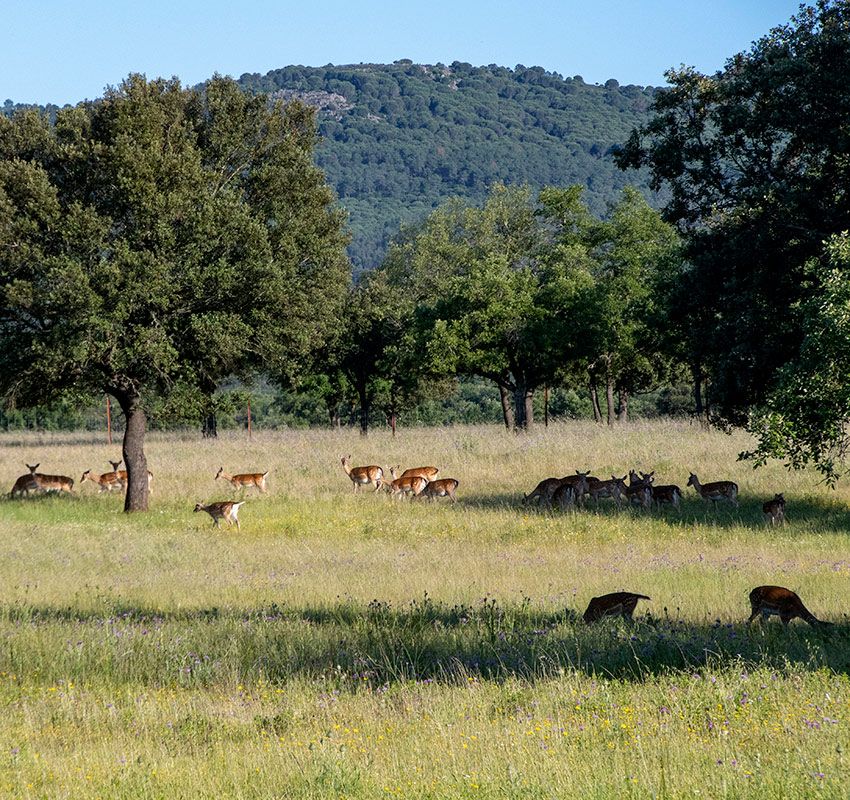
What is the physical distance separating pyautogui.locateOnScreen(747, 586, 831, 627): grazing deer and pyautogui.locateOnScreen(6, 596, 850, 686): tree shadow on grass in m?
0.13

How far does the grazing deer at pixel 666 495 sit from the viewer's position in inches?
904

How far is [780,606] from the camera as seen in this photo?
1052cm

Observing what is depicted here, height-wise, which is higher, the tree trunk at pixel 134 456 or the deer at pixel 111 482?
the tree trunk at pixel 134 456

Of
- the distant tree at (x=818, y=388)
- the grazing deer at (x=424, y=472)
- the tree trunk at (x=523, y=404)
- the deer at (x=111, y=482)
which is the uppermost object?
the distant tree at (x=818, y=388)

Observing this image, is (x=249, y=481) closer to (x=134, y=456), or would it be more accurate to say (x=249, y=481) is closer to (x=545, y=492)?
(x=134, y=456)

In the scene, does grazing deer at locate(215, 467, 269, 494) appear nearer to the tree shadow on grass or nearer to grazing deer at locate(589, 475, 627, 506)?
grazing deer at locate(589, 475, 627, 506)

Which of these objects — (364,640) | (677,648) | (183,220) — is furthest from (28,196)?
(677,648)

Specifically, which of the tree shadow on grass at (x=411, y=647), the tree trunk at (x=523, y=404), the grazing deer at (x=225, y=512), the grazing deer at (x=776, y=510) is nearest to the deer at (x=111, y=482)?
the grazing deer at (x=225, y=512)

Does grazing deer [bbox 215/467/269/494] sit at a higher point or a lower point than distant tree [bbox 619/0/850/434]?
lower

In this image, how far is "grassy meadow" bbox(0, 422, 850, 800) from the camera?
6.29 m

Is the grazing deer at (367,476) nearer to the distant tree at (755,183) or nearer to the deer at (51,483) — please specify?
the deer at (51,483)

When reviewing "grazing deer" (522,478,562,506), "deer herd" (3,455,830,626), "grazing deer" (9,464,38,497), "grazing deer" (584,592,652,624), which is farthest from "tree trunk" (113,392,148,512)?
"grazing deer" (584,592,652,624)

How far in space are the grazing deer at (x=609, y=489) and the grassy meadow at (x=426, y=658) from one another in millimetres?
1432

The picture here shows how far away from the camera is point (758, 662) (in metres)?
8.95
